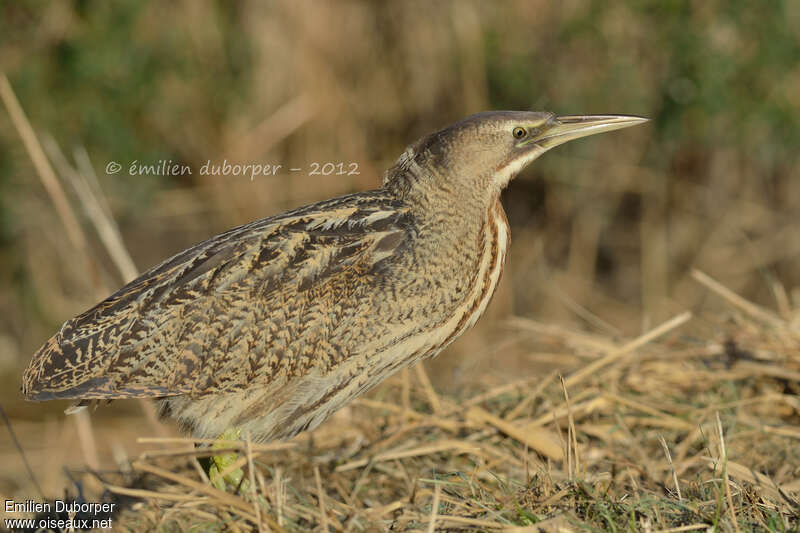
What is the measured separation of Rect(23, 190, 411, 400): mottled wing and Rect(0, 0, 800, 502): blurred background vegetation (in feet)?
6.50

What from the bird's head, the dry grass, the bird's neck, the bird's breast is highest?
the bird's head

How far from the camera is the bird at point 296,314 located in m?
1.94

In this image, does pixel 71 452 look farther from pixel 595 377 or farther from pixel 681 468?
pixel 681 468

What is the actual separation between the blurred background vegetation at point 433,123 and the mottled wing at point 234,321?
6.50 ft

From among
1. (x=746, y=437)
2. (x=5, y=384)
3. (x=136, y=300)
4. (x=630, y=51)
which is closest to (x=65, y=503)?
(x=136, y=300)

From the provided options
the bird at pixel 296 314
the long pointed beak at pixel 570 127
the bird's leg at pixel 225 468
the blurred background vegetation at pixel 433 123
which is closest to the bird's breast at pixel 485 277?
the bird at pixel 296 314

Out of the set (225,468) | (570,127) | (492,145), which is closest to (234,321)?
(225,468)

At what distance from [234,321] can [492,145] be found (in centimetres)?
66

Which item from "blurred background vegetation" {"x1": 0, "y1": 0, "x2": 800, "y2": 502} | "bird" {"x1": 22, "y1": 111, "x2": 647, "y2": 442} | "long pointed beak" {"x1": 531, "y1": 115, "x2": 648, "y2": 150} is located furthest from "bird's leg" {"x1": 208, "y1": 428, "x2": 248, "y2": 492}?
"blurred background vegetation" {"x1": 0, "y1": 0, "x2": 800, "y2": 502}

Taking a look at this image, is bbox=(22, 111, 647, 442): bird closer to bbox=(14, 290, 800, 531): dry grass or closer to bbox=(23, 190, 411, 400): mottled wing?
bbox=(23, 190, 411, 400): mottled wing

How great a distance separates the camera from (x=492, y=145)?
6.70ft

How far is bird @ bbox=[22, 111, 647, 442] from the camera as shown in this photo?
1.94m

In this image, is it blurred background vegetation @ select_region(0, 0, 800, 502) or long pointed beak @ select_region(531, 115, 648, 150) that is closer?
long pointed beak @ select_region(531, 115, 648, 150)

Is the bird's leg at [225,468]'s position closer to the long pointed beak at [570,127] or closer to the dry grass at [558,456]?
the dry grass at [558,456]
